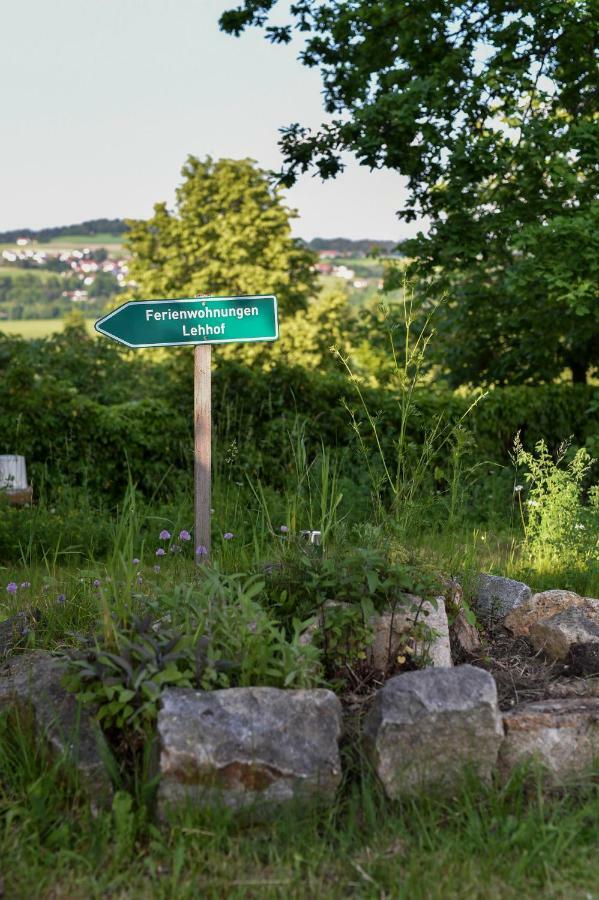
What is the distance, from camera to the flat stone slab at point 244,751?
345 centimetres

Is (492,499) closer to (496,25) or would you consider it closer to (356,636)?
(496,25)

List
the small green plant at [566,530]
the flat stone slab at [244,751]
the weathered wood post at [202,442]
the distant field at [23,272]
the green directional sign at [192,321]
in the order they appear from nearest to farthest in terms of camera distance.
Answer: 1. the flat stone slab at [244,751]
2. the green directional sign at [192,321]
3. the weathered wood post at [202,442]
4. the small green plant at [566,530]
5. the distant field at [23,272]

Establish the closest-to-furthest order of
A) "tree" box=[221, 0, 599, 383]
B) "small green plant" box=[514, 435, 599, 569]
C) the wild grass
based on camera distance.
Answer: the wild grass, "small green plant" box=[514, 435, 599, 569], "tree" box=[221, 0, 599, 383]

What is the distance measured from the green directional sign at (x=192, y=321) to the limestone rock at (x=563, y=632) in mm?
2146

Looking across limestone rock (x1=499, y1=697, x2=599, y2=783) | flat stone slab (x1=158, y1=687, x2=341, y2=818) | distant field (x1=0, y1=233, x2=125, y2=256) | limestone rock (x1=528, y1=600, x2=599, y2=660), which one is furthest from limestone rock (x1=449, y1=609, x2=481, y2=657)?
distant field (x1=0, y1=233, x2=125, y2=256)

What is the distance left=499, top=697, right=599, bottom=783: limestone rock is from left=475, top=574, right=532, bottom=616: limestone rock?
142 cm

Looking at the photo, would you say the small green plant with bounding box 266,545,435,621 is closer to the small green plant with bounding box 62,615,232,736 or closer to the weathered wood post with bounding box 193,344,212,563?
the small green plant with bounding box 62,615,232,736

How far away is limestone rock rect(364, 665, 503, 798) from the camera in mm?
3586

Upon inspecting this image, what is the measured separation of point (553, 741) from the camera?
3.82 metres

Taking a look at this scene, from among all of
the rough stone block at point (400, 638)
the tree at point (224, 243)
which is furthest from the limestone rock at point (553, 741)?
the tree at point (224, 243)

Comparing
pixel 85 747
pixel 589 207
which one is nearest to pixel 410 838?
pixel 85 747

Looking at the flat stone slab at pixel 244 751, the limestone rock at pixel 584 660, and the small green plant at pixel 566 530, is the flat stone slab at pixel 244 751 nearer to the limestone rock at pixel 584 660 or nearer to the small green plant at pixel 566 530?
the limestone rock at pixel 584 660

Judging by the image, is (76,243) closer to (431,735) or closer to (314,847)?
(431,735)

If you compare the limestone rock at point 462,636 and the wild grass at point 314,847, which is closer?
the wild grass at point 314,847
